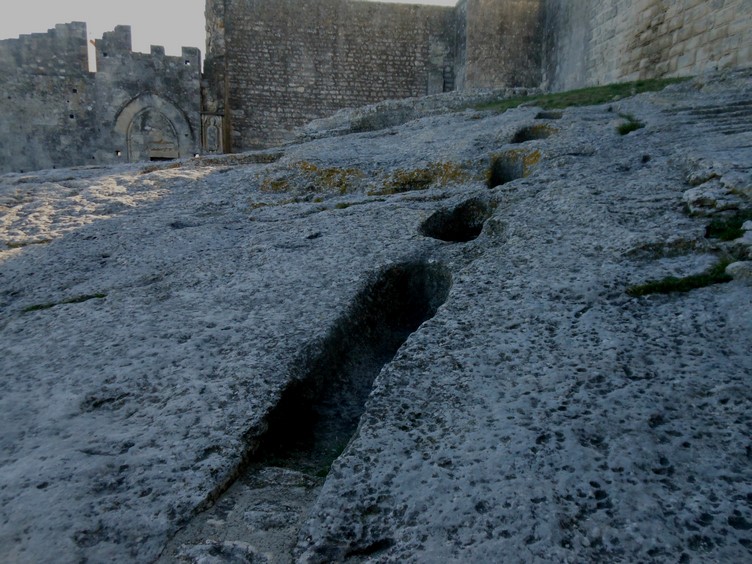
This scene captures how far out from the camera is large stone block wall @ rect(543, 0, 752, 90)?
8.03 m

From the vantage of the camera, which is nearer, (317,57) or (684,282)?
(684,282)

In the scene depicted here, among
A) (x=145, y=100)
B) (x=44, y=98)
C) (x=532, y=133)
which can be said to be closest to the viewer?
(x=532, y=133)

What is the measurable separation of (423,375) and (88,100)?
1573cm

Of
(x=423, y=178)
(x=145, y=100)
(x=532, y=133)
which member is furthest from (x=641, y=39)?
(x=145, y=100)

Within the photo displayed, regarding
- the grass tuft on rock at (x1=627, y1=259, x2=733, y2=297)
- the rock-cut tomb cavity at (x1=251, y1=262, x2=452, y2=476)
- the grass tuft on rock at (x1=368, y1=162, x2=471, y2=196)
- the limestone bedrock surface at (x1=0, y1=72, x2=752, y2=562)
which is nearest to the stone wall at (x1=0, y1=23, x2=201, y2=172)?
the limestone bedrock surface at (x1=0, y1=72, x2=752, y2=562)

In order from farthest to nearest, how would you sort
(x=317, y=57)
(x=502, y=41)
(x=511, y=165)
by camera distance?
(x=317, y=57), (x=502, y=41), (x=511, y=165)

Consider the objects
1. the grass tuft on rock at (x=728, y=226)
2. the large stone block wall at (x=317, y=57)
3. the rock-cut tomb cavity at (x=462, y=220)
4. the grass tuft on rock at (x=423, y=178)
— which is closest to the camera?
the grass tuft on rock at (x=728, y=226)

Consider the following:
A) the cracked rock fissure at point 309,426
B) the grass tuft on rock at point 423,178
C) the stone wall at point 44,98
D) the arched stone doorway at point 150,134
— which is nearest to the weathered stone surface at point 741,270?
the cracked rock fissure at point 309,426

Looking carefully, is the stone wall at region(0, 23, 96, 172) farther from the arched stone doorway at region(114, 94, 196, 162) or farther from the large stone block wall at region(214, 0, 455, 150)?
the large stone block wall at region(214, 0, 455, 150)

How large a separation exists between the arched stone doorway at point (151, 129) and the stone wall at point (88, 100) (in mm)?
25

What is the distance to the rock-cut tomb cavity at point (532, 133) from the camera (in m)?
4.41

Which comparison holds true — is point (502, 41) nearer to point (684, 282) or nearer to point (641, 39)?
point (641, 39)

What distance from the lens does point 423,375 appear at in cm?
199

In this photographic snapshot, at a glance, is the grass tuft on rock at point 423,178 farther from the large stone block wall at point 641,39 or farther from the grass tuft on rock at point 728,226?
the large stone block wall at point 641,39
